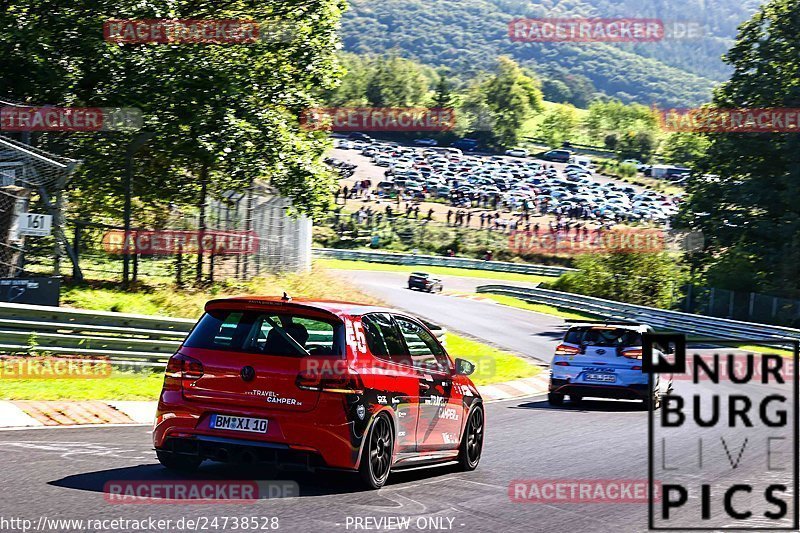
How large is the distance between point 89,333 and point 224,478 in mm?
8282

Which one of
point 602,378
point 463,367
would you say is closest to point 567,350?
point 602,378

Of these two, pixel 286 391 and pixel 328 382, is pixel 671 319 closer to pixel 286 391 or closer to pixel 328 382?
pixel 328 382

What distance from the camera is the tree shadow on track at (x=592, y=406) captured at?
18.2 meters

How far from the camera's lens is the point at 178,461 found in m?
9.09

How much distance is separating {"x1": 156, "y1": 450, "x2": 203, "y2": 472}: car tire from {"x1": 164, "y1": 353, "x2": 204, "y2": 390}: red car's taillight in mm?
606

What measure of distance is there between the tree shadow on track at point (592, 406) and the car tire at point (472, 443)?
6.96 meters

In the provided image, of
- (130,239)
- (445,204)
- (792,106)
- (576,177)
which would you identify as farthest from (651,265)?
(576,177)

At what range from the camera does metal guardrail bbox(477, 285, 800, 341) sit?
128 feet

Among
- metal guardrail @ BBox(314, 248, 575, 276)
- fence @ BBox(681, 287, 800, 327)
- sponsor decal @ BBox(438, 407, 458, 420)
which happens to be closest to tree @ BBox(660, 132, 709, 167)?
metal guardrail @ BBox(314, 248, 575, 276)

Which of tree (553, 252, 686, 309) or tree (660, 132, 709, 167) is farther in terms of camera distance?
tree (660, 132, 709, 167)

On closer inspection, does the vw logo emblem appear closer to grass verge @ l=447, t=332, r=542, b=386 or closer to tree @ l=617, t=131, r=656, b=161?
grass verge @ l=447, t=332, r=542, b=386

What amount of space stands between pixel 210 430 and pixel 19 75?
1817 centimetres

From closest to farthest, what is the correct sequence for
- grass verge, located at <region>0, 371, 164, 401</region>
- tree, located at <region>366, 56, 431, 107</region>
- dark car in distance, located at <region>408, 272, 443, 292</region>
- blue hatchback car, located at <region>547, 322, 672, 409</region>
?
grass verge, located at <region>0, 371, 164, 401</region>
blue hatchback car, located at <region>547, 322, 672, 409</region>
dark car in distance, located at <region>408, 272, 443, 292</region>
tree, located at <region>366, 56, 431, 107</region>

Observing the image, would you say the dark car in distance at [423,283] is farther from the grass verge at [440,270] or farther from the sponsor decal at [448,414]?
the sponsor decal at [448,414]
